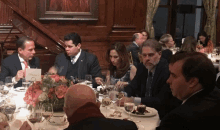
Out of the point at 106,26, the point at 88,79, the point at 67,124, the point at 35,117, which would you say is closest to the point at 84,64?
the point at 88,79

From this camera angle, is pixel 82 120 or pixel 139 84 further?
pixel 139 84

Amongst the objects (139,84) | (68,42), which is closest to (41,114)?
(139,84)

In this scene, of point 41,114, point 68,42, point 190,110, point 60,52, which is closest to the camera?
point 190,110

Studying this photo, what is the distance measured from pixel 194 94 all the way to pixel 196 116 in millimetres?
193

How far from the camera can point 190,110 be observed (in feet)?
Result: 5.57

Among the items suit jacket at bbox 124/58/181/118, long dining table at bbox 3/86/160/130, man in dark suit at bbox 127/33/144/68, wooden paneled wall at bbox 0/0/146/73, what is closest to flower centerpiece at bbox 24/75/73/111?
long dining table at bbox 3/86/160/130

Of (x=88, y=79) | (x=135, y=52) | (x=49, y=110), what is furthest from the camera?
(x=135, y=52)

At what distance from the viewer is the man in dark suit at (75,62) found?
173 inches

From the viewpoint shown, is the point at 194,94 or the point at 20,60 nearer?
the point at 194,94

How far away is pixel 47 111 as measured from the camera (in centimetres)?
236

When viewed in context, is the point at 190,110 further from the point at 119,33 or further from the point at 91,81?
the point at 119,33

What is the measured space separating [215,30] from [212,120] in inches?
328

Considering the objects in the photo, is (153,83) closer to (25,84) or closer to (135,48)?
(25,84)

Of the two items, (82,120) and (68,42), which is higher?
(68,42)
